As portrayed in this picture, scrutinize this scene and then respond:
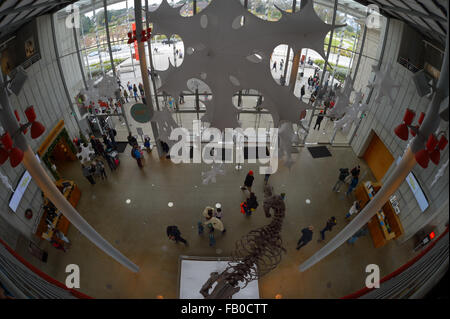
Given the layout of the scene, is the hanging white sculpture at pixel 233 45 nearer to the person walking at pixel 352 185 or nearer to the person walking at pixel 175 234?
the person walking at pixel 175 234

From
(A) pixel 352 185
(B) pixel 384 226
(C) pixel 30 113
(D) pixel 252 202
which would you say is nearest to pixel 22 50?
(C) pixel 30 113

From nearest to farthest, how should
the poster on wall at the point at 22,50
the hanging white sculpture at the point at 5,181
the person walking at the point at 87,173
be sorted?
the hanging white sculpture at the point at 5,181 → the poster on wall at the point at 22,50 → the person walking at the point at 87,173

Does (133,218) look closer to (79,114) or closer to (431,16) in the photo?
(79,114)

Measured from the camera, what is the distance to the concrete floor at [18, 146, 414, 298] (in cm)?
696

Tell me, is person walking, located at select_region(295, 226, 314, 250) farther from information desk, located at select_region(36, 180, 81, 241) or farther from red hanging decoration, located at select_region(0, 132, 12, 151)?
information desk, located at select_region(36, 180, 81, 241)

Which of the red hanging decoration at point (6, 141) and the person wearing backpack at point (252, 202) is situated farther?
the person wearing backpack at point (252, 202)

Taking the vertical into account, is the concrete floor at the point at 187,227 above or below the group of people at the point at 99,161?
below

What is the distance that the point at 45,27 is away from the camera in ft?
28.9

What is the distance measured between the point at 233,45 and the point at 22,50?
7.58 m

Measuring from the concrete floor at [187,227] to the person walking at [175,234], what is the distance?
0.23 m

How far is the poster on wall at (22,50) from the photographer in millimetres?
7321

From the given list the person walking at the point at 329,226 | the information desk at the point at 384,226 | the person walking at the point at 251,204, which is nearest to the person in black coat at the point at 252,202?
the person walking at the point at 251,204

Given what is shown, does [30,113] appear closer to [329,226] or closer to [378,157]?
[329,226]
